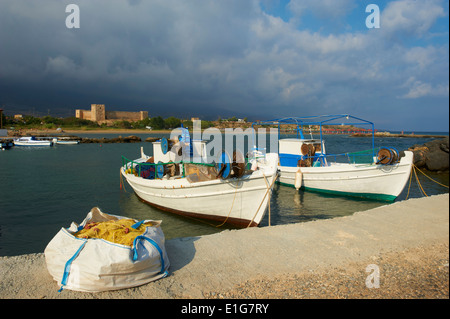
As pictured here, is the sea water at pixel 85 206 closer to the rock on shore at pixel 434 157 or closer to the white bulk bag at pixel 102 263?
the rock on shore at pixel 434 157

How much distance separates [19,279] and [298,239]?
5068mm

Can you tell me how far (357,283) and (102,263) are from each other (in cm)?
371

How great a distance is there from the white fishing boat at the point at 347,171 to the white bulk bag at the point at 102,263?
13.2 meters

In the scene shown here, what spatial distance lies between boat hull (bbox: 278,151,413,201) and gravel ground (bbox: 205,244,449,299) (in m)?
10.6

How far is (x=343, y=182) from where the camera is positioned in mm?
15906

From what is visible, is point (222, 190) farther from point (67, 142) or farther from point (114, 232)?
point (67, 142)

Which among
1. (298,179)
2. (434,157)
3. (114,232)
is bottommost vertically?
(298,179)

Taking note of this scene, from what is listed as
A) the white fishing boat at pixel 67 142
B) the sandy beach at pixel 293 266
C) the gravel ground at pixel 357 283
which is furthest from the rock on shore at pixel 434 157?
the white fishing boat at pixel 67 142

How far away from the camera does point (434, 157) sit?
27203 millimetres

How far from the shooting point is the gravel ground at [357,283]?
12.9 feet

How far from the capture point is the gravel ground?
3.93 m

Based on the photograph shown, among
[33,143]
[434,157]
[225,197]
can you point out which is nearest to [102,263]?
[225,197]
